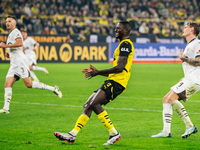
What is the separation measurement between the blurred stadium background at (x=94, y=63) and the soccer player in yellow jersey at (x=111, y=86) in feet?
0.77

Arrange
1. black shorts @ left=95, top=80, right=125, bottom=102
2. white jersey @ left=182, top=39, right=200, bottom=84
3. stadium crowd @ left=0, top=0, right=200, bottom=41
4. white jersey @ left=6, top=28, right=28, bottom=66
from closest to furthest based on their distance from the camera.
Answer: black shorts @ left=95, top=80, right=125, bottom=102 < white jersey @ left=182, top=39, right=200, bottom=84 < white jersey @ left=6, top=28, right=28, bottom=66 < stadium crowd @ left=0, top=0, right=200, bottom=41

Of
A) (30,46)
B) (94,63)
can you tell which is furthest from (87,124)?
(94,63)

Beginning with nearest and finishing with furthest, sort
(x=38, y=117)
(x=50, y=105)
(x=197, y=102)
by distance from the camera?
1. (x=38, y=117)
2. (x=50, y=105)
3. (x=197, y=102)

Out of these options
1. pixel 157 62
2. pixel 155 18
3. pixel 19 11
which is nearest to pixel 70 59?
pixel 19 11

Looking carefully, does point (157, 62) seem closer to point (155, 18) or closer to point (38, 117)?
point (155, 18)

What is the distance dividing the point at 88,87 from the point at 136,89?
2052 millimetres

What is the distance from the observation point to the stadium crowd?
108 ft

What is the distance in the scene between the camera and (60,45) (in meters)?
32.6

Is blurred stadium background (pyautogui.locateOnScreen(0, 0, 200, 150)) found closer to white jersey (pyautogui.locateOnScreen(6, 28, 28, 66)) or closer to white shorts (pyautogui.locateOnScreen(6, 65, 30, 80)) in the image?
white shorts (pyautogui.locateOnScreen(6, 65, 30, 80))

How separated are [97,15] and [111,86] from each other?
104 ft

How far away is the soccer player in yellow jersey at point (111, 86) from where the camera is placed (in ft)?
22.1

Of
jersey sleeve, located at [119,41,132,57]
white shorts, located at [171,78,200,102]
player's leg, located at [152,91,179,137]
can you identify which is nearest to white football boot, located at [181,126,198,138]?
player's leg, located at [152,91,179,137]

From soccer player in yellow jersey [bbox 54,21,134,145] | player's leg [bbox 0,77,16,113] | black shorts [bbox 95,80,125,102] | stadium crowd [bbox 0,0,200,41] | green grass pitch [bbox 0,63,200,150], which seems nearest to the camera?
soccer player in yellow jersey [bbox 54,21,134,145]

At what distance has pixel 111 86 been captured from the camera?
6.88 m
